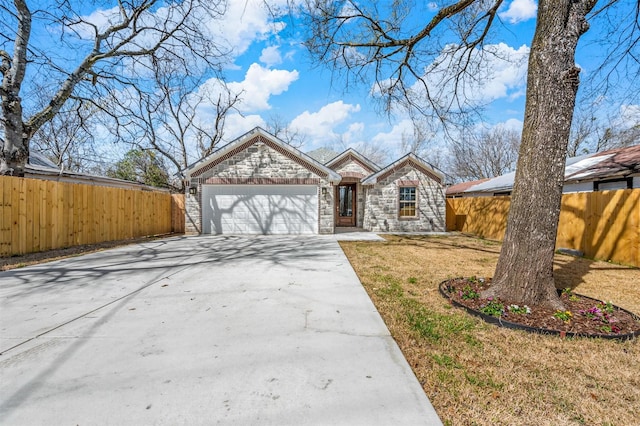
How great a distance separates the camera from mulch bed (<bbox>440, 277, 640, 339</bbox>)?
295 centimetres

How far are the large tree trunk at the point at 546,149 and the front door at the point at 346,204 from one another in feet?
43.2

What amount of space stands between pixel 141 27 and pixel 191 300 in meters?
10.5

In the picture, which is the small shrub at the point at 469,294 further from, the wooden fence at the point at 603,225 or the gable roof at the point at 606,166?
the gable roof at the point at 606,166

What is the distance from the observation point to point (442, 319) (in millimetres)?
3291

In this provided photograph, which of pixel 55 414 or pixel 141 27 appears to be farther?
pixel 141 27

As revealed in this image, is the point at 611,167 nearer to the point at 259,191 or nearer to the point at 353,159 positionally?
the point at 353,159

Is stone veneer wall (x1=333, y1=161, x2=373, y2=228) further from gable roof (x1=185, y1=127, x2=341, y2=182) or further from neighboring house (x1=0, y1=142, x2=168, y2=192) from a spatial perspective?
neighboring house (x1=0, y1=142, x2=168, y2=192)

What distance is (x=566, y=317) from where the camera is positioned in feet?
10.4

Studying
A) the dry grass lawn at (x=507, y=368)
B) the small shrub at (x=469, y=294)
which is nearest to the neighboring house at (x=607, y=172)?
the dry grass lawn at (x=507, y=368)

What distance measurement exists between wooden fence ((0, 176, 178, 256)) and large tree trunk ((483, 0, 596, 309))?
10406 millimetres

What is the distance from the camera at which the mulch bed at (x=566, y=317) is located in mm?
2953

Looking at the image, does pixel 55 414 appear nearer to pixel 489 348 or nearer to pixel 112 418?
pixel 112 418

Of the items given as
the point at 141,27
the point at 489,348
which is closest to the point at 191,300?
the point at 489,348

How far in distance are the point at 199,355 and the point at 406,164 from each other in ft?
44.3
